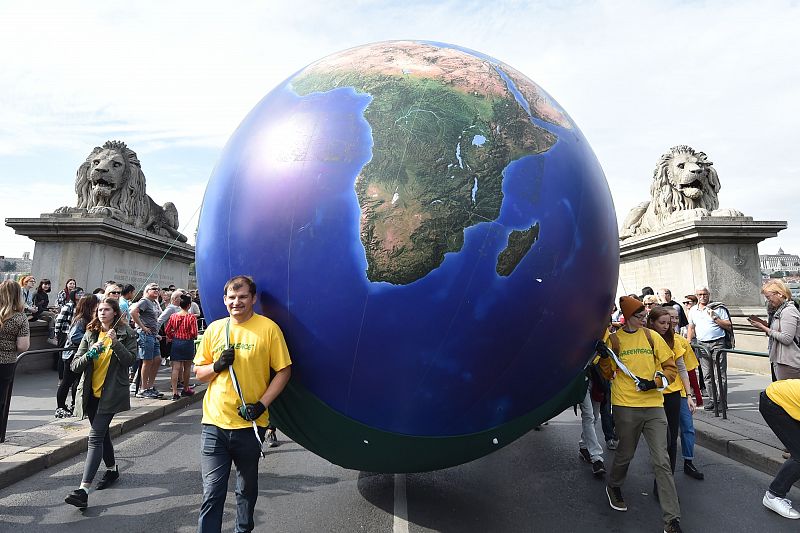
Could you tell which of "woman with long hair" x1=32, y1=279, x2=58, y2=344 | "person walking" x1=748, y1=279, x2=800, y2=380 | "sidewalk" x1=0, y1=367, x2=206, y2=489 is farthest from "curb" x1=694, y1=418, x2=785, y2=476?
"woman with long hair" x1=32, y1=279, x2=58, y2=344

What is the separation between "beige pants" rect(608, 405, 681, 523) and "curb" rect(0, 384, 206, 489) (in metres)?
5.21

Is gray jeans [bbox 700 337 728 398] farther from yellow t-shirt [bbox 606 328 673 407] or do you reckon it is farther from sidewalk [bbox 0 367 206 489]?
sidewalk [bbox 0 367 206 489]

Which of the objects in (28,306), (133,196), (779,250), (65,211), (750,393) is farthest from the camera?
(779,250)

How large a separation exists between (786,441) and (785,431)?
0.28ft

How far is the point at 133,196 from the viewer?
13258 mm

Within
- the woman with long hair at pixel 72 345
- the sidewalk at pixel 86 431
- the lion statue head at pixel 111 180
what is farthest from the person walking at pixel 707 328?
the lion statue head at pixel 111 180

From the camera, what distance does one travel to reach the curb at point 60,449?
418 cm

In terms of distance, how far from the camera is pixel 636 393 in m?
3.54

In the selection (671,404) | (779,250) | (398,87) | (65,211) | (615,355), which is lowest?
(671,404)

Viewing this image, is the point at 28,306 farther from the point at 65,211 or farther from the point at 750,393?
the point at 750,393

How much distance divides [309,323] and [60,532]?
8.58ft

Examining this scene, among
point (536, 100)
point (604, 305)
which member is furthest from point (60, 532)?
point (536, 100)

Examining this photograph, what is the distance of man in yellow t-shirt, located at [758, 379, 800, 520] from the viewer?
3596mm

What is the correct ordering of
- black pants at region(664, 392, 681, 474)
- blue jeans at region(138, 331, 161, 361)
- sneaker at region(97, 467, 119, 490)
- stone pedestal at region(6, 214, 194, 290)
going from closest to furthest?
1. sneaker at region(97, 467, 119, 490)
2. black pants at region(664, 392, 681, 474)
3. blue jeans at region(138, 331, 161, 361)
4. stone pedestal at region(6, 214, 194, 290)
